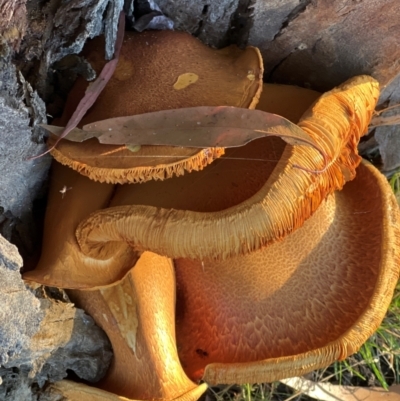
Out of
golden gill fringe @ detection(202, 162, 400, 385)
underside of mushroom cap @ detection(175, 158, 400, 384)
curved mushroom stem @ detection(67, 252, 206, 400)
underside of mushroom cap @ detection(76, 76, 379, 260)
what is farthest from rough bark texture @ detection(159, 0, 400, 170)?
curved mushroom stem @ detection(67, 252, 206, 400)

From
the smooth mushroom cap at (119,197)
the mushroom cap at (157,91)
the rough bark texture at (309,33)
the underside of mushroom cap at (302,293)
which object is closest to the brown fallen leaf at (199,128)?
the mushroom cap at (157,91)

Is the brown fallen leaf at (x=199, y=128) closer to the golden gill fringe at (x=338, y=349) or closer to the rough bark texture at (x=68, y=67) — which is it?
the rough bark texture at (x=68, y=67)

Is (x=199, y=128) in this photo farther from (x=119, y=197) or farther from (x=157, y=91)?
(x=119, y=197)

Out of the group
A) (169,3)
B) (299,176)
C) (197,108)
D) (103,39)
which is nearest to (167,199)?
(197,108)

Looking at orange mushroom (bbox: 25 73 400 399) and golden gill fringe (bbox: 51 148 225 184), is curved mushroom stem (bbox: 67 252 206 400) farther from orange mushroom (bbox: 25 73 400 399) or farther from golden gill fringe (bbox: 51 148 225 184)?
golden gill fringe (bbox: 51 148 225 184)

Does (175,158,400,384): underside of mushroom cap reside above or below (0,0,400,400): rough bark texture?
below

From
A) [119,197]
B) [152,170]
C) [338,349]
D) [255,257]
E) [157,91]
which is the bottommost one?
[338,349]

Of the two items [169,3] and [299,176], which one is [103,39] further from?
[299,176]

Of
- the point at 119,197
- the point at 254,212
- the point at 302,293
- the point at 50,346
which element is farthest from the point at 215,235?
the point at 50,346
